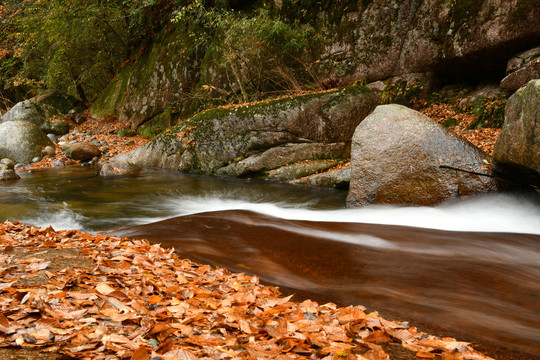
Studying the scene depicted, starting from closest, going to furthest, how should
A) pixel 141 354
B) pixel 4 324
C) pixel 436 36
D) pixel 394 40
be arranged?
1. pixel 141 354
2. pixel 4 324
3. pixel 436 36
4. pixel 394 40

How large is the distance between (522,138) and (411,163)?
158cm

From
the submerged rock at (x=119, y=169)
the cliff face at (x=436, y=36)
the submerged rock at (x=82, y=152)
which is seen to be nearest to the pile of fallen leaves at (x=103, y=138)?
the submerged rock at (x=82, y=152)

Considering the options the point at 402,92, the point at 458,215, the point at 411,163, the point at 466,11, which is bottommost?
the point at 458,215

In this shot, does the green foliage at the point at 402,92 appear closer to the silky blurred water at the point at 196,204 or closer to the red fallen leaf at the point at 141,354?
the silky blurred water at the point at 196,204

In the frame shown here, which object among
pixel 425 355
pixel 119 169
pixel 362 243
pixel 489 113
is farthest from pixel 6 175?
pixel 489 113

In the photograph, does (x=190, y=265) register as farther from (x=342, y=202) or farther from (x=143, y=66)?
(x=143, y=66)

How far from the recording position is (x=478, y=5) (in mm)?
8461

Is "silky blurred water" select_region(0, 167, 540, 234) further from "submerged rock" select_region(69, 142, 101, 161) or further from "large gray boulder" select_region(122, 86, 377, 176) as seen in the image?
"submerged rock" select_region(69, 142, 101, 161)

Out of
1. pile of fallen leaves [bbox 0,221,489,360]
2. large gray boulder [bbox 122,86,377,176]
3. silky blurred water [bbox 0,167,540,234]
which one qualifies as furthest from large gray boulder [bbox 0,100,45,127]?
pile of fallen leaves [bbox 0,221,489,360]

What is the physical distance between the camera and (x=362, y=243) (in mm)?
4457

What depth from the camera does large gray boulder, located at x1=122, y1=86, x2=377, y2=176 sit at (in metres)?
9.33

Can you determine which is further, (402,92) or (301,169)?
(402,92)

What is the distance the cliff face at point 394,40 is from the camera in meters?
8.18

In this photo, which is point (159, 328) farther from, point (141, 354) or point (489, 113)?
point (489, 113)
